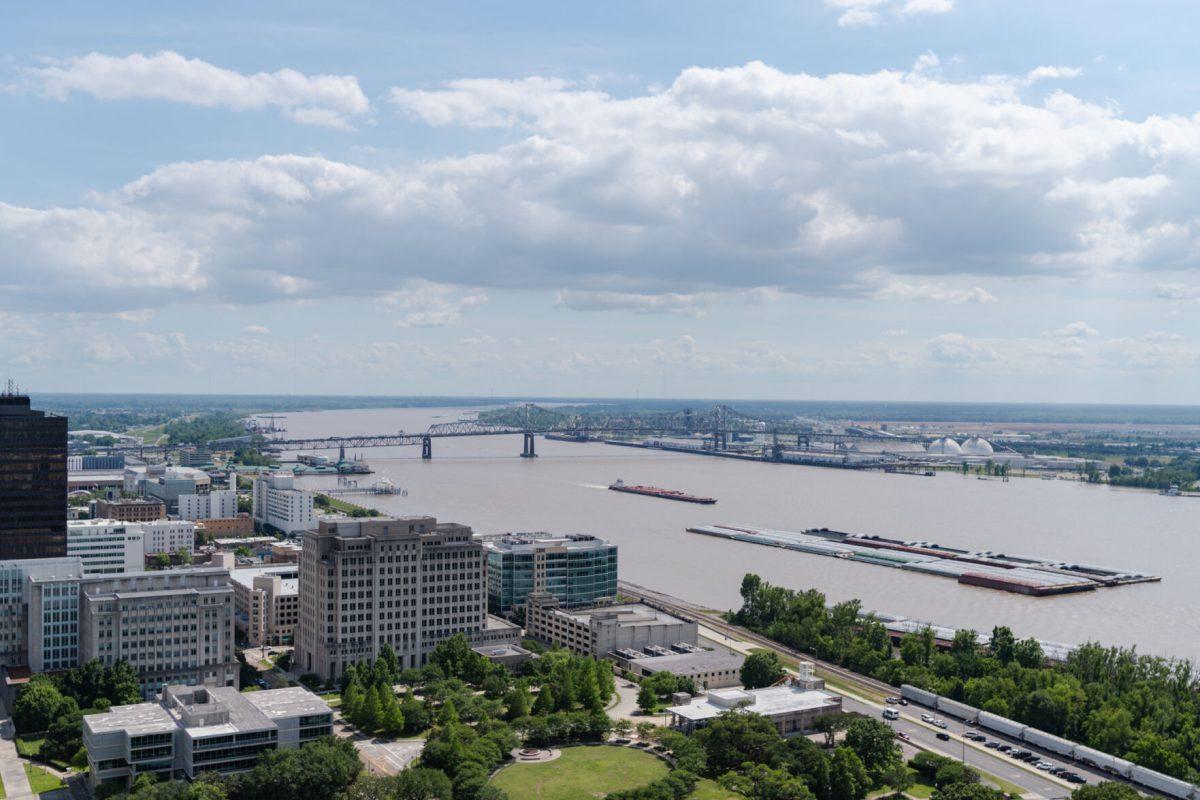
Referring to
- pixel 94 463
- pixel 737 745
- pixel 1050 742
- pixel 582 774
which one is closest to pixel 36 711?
pixel 582 774

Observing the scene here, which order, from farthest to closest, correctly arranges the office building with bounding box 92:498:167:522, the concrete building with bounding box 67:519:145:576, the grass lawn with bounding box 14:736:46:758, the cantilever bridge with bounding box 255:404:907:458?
the cantilever bridge with bounding box 255:404:907:458 < the office building with bounding box 92:498:167:522 < the concrete building with bounding box 67:519:145:576 < the grass lawn with bounding box 14:736:46:758

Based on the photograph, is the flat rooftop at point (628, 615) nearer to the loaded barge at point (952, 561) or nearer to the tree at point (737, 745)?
the tree at point (737, 745)

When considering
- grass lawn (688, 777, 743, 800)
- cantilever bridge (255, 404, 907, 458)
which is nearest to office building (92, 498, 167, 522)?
grass lawn (688, 777, 743, 800)

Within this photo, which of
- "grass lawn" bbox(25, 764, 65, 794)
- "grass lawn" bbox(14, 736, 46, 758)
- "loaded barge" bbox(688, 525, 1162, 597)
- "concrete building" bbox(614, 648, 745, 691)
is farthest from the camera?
"loaded barge" bbox(688, 525, 1162, 597)

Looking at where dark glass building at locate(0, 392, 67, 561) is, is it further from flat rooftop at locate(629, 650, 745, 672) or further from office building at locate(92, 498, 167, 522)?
flat rooftop at locate(629, 650, 745, 672)

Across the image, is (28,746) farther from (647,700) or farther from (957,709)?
(957,709)
